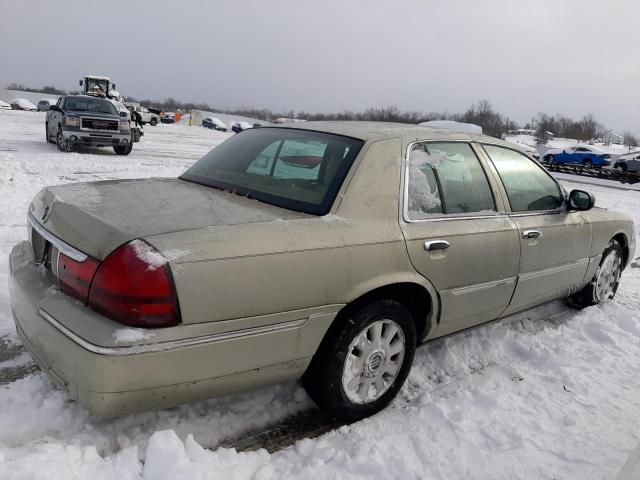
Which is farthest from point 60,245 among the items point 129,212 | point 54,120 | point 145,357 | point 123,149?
point 54,120

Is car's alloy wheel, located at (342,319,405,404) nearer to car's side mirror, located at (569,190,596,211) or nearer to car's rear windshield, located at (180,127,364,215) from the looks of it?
car's rear windshield, located at (180,127,364,215)

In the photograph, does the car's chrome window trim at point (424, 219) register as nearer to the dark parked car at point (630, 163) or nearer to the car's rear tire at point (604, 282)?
the car's rear tire at point (604, 282)

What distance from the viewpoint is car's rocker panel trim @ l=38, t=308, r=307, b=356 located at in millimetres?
2008

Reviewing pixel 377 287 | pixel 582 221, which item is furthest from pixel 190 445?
pixel 582 221

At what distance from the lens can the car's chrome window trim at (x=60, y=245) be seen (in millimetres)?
2228

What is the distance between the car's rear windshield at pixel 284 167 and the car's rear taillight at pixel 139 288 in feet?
2.80

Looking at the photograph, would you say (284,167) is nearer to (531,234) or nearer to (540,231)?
(531,234)

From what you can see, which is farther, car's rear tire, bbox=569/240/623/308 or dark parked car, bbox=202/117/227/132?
dark parked car, bbox=202/117/227/132

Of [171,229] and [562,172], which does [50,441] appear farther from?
[562,172]

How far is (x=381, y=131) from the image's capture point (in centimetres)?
318

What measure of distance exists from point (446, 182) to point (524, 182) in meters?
0.98

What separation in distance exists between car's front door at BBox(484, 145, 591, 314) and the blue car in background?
29.9 m

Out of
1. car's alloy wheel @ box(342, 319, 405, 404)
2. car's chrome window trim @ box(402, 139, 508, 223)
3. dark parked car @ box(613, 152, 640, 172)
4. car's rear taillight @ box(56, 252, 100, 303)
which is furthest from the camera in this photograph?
dark parked car @ box(613, 152, 640, 172)

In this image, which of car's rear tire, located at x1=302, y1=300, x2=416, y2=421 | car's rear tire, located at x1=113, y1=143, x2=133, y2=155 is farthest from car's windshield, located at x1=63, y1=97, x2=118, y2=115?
car's rear tire, located at x1=302, y1=300, x2=416, y2=421
